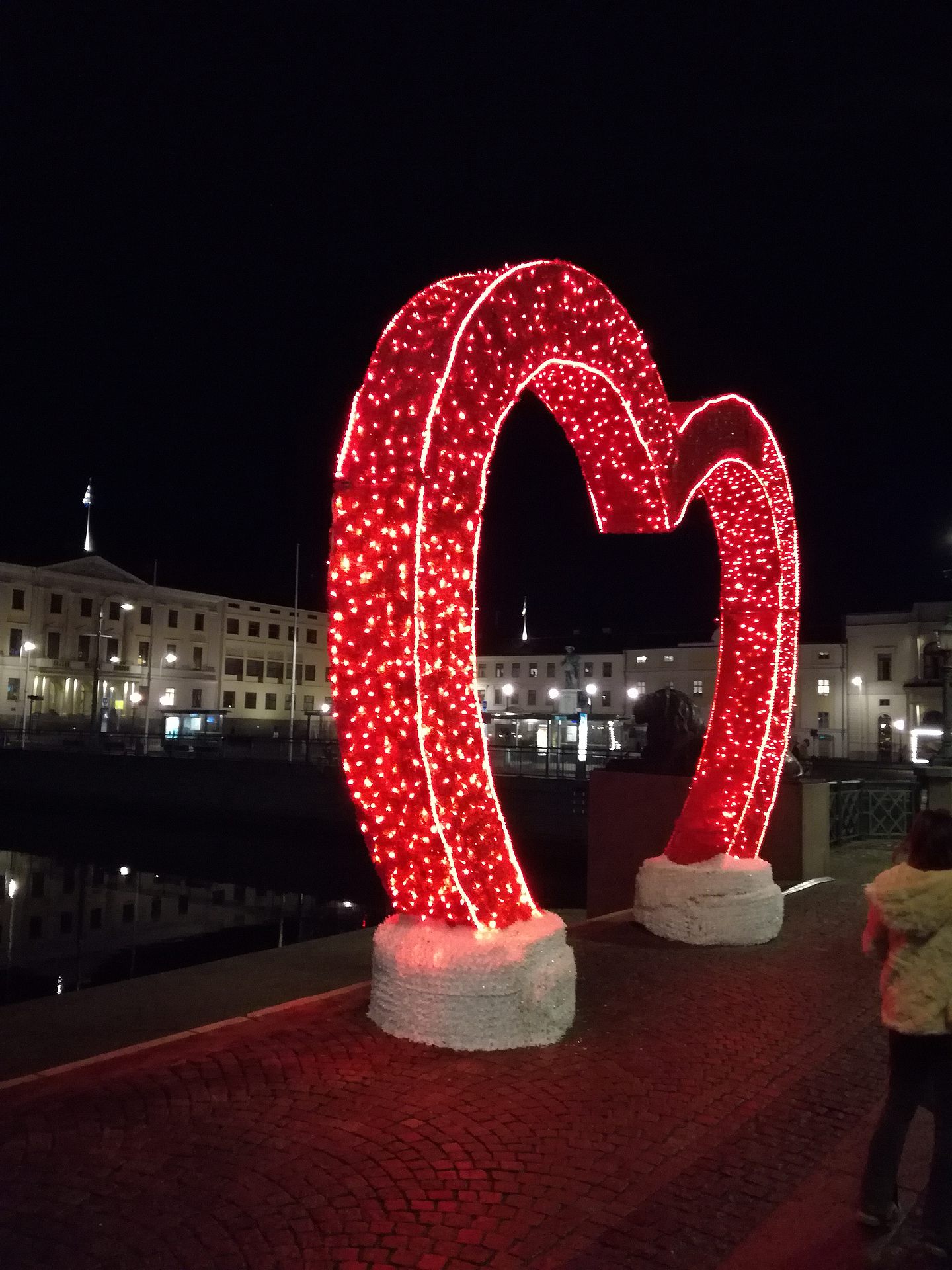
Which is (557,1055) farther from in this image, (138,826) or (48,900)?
(138,826)

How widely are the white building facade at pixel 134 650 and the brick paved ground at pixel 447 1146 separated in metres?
52.8

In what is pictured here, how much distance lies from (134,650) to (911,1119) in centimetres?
7250

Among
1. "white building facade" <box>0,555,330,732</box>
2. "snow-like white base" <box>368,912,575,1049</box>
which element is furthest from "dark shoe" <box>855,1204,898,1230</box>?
"white building facade" <box>0,555,330,732</box>

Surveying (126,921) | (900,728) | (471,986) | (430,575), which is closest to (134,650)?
(900,728)

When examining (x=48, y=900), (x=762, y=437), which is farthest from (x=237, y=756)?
(x=762, y=437)

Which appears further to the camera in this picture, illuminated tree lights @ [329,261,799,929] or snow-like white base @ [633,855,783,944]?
snow-like white base @ [633,855,783,944]

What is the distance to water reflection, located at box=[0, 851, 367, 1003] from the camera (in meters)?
12.5

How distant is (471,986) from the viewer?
6023mm

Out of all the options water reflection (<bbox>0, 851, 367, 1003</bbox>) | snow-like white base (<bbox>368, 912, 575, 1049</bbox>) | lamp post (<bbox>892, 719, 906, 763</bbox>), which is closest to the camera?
snow-like white base (<bbox>368, 912, 575, 1049</bbox>)

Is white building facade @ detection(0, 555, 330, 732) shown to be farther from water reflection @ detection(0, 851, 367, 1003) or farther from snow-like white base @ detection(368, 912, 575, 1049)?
snow-like white base @ detection(368, 912, 575, 1049)

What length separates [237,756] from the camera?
38031mm

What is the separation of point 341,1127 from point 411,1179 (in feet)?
2.03

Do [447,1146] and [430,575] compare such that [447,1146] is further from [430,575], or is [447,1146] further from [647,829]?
[647,829]

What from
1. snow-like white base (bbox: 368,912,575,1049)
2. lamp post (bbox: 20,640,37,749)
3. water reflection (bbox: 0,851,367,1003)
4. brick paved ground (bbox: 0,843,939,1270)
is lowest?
water reflection (bbox: 0,851,367,1003)
